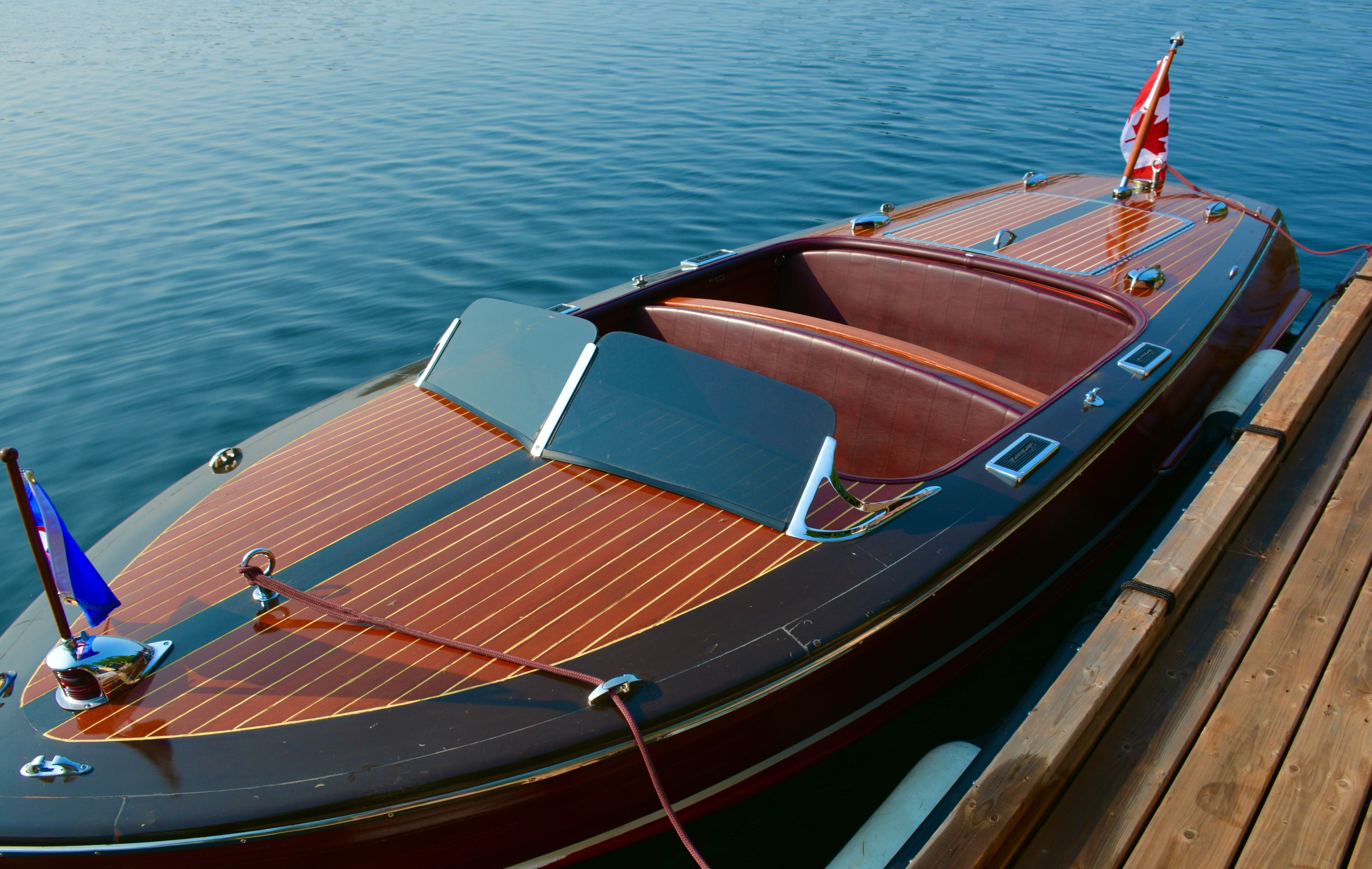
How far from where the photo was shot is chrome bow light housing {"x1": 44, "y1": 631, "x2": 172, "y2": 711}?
2141 mm

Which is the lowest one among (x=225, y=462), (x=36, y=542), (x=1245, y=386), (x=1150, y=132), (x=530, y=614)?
(x=1245, y=386)

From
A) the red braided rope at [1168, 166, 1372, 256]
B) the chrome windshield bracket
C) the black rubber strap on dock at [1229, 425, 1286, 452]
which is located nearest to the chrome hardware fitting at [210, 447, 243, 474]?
the chrome windshield bracket

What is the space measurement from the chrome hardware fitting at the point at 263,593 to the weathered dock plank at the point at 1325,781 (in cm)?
268

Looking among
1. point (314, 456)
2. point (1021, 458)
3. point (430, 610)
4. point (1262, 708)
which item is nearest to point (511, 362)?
point (314, 456)

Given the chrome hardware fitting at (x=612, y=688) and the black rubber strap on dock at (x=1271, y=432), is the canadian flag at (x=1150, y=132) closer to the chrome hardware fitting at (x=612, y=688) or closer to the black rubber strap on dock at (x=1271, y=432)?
the black rubber strap on dock at (x=1271, y=432)

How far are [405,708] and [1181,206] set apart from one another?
577 centimetres

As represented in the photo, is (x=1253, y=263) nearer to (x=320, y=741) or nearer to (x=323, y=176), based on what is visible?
(x=320, y=741)

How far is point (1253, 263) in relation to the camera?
4586 mm

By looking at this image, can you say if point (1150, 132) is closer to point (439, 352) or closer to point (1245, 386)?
point (1245, 386)

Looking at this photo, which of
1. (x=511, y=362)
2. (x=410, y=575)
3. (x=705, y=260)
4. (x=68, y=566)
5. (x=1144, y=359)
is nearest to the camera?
(x=68, y=566)

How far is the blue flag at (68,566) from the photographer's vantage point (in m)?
1.96

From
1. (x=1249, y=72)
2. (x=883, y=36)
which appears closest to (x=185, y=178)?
(x=883, y=36)

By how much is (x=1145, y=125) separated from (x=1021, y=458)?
3838 mm

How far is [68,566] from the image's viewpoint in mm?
2078
